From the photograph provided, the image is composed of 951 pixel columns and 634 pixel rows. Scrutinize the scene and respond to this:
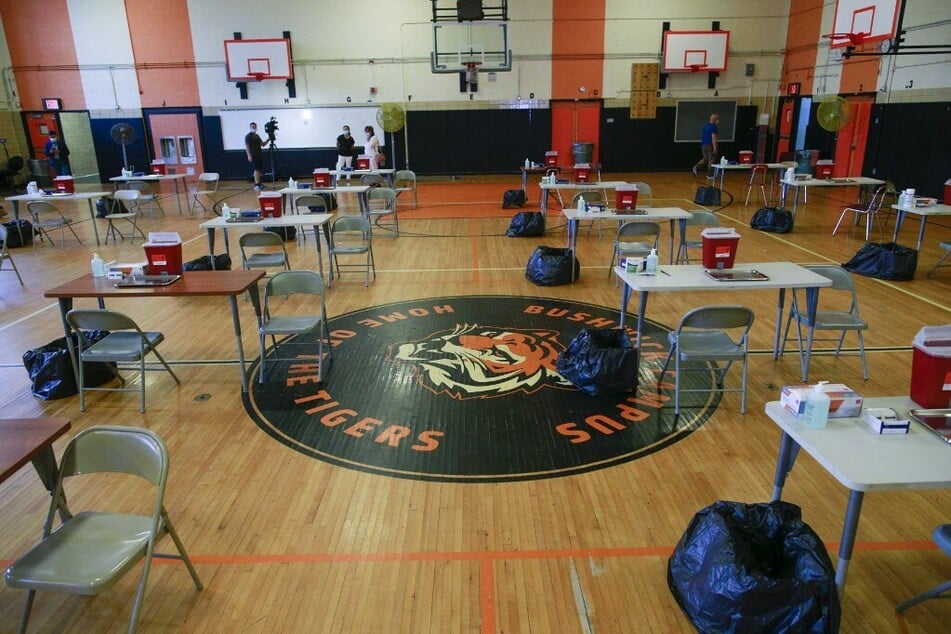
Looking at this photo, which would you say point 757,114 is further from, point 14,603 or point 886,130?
point 14,603

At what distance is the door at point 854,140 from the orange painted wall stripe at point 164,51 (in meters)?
17.3

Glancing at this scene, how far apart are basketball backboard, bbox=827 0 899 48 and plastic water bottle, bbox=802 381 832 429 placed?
13.1m

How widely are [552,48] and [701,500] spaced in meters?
17.0

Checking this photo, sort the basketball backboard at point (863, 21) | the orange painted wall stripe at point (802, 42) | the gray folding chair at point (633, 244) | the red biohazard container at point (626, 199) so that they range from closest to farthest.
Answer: the gray folding chair at point (633, 244)
the red biohazard container at point (626, 199)
the basketball backboard at point (863, 21)
the orange painted wall stripe at point (802, 42)

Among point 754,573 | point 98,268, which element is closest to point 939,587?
point 754,573

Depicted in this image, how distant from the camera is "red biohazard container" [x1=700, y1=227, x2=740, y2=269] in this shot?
16.4 ft

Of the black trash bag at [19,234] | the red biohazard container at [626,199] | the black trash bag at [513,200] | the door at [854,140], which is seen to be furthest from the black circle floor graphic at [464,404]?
the door at [854,140]

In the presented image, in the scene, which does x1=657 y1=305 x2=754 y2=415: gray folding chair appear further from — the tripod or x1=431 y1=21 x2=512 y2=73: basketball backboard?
the tripod

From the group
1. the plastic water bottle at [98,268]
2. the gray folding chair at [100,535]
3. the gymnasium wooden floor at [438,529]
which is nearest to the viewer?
the gray folding chair at [100,535]

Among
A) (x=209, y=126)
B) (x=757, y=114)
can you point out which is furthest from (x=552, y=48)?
(x=209, y=126)

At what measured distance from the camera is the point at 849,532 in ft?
7.90

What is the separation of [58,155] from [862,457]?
67.0 ft

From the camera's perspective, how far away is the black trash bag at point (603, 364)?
4.75 m

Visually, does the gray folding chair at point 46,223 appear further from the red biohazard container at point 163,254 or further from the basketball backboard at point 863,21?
the basketball backboard at point 863,21
